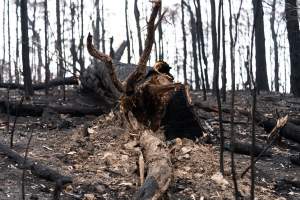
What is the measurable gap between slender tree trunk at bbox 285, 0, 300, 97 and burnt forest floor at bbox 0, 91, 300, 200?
14.3 feet

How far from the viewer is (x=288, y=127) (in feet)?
25.7

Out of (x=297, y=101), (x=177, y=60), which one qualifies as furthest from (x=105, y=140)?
(x=177, y=60)

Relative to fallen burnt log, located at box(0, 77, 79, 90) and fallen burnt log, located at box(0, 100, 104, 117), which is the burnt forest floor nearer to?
fallen burnt log, located at box(0, 100, 104, 117)

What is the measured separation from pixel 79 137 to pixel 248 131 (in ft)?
11.4

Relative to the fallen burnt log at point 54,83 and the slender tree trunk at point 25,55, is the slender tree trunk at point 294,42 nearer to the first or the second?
the fallen burnt log at point 54,83

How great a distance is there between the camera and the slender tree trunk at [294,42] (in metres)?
12.5

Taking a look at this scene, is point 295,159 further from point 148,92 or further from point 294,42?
point 294,42

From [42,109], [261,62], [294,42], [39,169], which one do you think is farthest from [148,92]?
[261,62]

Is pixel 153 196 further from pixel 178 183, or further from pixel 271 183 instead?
pixel 271 183

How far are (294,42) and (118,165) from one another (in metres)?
8.40

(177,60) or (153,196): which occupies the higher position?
(177,60)

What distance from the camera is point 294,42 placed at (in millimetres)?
12836

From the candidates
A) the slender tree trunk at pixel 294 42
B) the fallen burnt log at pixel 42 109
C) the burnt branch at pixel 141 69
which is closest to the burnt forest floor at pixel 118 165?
the burnt branch at pixel 141 69

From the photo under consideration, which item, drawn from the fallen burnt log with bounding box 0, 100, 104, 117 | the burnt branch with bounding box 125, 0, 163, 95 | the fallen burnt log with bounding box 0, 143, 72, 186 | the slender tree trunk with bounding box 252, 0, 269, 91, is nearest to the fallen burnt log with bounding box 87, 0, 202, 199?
the burnt branch with bounding box 125, 0, 163, 95
